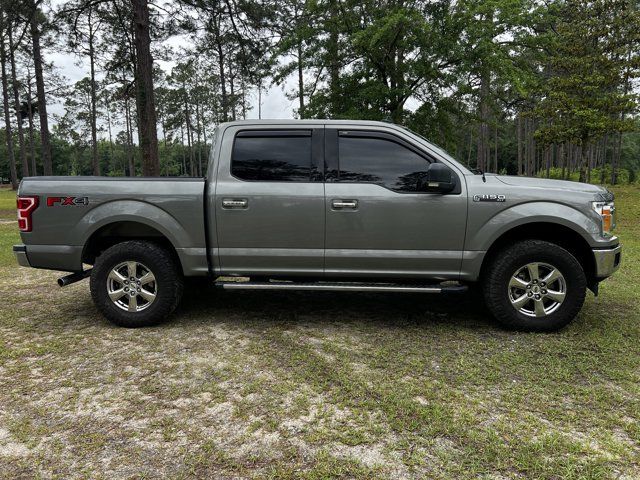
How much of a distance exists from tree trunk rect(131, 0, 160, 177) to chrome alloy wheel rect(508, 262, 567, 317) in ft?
30.3

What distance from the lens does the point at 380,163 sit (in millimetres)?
4078

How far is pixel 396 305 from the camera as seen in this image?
16.2ft

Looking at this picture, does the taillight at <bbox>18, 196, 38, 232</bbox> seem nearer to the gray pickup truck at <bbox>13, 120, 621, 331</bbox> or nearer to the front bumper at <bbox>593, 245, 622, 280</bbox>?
the gray pickup truck at <bbox>13, 120, 621, 331</bbox>

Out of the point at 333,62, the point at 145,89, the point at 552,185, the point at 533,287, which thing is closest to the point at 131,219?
the point at 533,287

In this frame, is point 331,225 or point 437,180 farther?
point 331,225

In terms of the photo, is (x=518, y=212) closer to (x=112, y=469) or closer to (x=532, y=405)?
(x=532, y=405)

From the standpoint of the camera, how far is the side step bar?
3.94 metres

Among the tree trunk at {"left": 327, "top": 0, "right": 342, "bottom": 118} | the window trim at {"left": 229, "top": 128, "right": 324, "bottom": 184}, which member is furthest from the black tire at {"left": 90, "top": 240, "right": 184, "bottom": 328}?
the tree trunk at {"left": 327, "top": 0, "right": 342, "bottom": 118}

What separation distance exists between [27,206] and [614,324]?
5739 mm

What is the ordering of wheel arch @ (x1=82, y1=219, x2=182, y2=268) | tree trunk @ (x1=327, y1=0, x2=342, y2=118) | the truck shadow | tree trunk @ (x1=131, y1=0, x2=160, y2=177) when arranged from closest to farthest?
wheel arch @ (x1=82, y1=219, x2=182, y2=268) < the truck shadow < tree trunk @ (x1=131, y1=0, x2=160, y2=177) < tree trunk @ (x1=327, y1=0, x2=342, y2=118)

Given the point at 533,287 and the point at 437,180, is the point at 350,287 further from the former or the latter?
the point at 533,287

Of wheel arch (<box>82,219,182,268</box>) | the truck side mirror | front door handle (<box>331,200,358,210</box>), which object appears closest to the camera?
the truck side mirror

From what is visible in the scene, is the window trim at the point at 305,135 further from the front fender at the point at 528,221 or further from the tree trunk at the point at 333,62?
the tree trunk at the point at 333,62

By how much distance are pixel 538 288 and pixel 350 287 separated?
5.63ft
